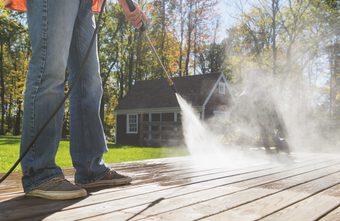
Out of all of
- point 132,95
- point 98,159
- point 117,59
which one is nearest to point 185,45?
point 117,59

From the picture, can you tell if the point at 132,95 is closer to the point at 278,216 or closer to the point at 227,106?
the point at 227,106

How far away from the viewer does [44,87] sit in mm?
2348

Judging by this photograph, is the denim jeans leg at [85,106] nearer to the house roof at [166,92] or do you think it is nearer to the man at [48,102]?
the man at [48,102]

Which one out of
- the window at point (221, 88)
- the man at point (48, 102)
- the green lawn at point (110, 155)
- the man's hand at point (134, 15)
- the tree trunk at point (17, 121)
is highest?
the window at point (221, 88)

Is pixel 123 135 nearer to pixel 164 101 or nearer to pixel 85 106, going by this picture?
pixel 164 101

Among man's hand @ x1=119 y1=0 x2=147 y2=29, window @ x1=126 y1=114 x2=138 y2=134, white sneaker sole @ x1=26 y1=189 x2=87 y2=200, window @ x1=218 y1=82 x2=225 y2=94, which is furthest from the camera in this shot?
Answer: window @ x1=126 y1=114 x2=138 y2=134

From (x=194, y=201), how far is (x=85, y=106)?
1073 millimetres

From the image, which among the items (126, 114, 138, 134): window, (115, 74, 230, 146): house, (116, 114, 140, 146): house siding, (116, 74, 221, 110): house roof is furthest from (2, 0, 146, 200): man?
(126, 114, 138, 134): window

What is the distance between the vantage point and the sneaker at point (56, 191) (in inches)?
86.0

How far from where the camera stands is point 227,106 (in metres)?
29.7

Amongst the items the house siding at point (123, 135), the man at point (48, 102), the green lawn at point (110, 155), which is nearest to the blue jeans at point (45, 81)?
the man at point (48, 102)

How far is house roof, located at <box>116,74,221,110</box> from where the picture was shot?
27.7 m

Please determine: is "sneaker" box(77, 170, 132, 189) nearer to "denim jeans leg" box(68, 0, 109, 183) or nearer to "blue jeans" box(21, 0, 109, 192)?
"denim jeans leg" box(68, 0, 109, 183)

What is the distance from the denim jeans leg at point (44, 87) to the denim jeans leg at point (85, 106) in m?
0.37
